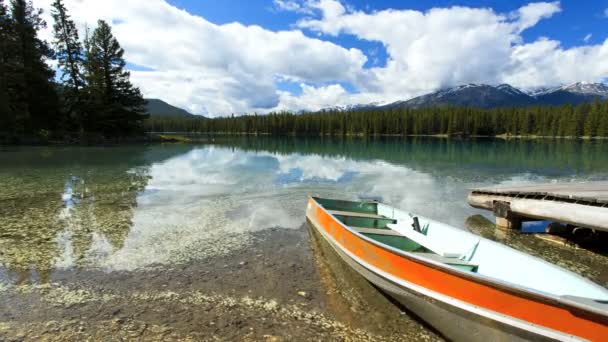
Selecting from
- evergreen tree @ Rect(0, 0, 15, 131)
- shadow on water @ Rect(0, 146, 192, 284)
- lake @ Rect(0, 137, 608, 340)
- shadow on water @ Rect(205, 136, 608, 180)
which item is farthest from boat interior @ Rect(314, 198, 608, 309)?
evergreen tree @ Rect(0, 0, 15, 131)

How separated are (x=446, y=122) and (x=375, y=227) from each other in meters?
132

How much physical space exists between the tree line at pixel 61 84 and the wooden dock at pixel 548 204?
4704 centimetres

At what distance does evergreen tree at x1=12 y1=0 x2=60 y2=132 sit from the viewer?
40312 millimetres

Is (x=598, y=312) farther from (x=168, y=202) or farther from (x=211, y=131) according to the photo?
(x=211, y=131)

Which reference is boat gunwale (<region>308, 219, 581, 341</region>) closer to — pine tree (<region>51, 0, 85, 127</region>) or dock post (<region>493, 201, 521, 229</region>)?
dock post (<region>493, 201, 521, 229</region>)

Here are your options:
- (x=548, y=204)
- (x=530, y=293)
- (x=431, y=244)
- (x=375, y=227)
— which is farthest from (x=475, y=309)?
(x=548, y=204)

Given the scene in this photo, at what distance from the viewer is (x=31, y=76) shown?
41.0m

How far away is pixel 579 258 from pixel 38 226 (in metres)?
16.4

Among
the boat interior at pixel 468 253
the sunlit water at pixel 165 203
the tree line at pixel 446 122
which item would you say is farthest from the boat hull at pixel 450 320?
the tree line at pixel 446 122

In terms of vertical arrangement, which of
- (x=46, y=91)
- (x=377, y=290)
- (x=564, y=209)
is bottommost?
(x=377, y=290)

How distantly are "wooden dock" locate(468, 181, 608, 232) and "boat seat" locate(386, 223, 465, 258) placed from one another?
14.2ft

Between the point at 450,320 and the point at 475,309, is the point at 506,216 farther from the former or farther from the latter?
the point at 475,309

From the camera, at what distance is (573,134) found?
103312mm

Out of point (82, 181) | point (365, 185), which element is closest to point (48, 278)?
point (82, 181)
